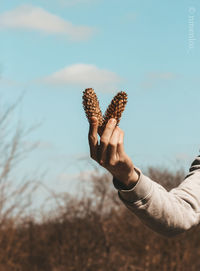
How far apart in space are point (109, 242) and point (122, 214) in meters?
0.68

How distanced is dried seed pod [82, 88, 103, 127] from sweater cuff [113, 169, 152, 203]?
22 centimetres

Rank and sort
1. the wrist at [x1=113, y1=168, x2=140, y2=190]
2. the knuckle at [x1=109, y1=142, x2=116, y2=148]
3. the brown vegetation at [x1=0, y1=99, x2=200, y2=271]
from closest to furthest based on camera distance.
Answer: the knuckle at [x1=109, y1=142, x2=116, y2=148], the wrist at [x1=113, y1=168, x2=140, y2=190], the brown vegetation at [x1=0, y1=99, x2=200, y2=271]

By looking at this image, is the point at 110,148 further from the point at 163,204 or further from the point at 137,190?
the point at 163,204

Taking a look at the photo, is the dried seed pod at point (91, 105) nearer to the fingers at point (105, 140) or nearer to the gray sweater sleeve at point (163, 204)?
the fingers at point (105, 140)

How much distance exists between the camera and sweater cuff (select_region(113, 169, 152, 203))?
1.66m

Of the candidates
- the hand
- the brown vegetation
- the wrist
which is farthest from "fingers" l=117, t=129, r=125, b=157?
the brown vegetation

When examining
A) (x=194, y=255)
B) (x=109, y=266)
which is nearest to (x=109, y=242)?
(x=109, y=266)

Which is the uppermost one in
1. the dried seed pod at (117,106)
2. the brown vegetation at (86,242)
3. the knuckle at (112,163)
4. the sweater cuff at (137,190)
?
the dried seed pod at (117,106)

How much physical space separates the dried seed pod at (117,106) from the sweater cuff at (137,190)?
0.70 feet

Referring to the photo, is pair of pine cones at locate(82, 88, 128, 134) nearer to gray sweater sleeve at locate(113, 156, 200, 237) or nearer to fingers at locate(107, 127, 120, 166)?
fingers at locate(107, 127, 120, 166)

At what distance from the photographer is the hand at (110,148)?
1500 mm

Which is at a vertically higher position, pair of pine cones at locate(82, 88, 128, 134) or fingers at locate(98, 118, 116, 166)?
pair of pine cones at locate(82, 88, 128, 134)

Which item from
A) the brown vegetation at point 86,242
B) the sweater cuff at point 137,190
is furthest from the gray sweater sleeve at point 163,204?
the brown vegetation at point 86,242

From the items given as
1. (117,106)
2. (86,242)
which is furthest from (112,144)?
(86,242)
